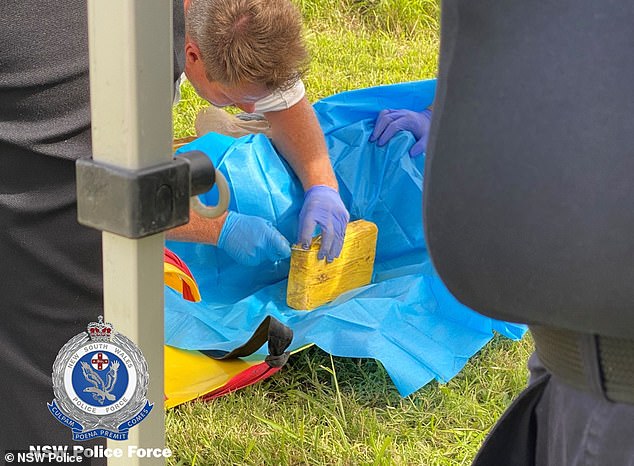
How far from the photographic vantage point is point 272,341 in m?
1.91

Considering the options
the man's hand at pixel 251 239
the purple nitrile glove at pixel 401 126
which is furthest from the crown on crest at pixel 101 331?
the purple nitrile glove at pixel 401 126

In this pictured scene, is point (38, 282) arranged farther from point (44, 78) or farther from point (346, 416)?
point (346, 416)

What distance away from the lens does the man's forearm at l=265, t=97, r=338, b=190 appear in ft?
7.69

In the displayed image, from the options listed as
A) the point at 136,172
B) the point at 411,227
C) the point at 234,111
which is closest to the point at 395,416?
the point at 411,227

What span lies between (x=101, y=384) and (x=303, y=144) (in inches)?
56.0

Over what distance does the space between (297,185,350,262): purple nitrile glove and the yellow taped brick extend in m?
0.02

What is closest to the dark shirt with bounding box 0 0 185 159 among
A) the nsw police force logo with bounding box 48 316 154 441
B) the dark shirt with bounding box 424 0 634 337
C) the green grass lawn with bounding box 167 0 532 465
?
the nsw police force logo with bounding box 48 316 154 441

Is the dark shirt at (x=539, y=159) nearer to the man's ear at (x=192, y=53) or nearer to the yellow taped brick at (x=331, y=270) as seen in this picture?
the yellow taped brick at (x=331, y=270)

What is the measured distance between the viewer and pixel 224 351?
2.00 meters

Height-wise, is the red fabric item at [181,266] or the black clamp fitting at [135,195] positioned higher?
the black clamp fitting at [135,195]

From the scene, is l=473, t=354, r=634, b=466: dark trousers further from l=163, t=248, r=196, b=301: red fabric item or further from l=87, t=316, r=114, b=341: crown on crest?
l=163, t=248, r=196, b=301: red fabric item

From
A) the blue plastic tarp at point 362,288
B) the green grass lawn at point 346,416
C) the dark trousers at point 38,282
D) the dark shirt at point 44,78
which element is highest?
the dark shirt at point 44,78

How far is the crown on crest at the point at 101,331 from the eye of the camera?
0.85 meters

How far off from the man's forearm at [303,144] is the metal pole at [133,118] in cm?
153
